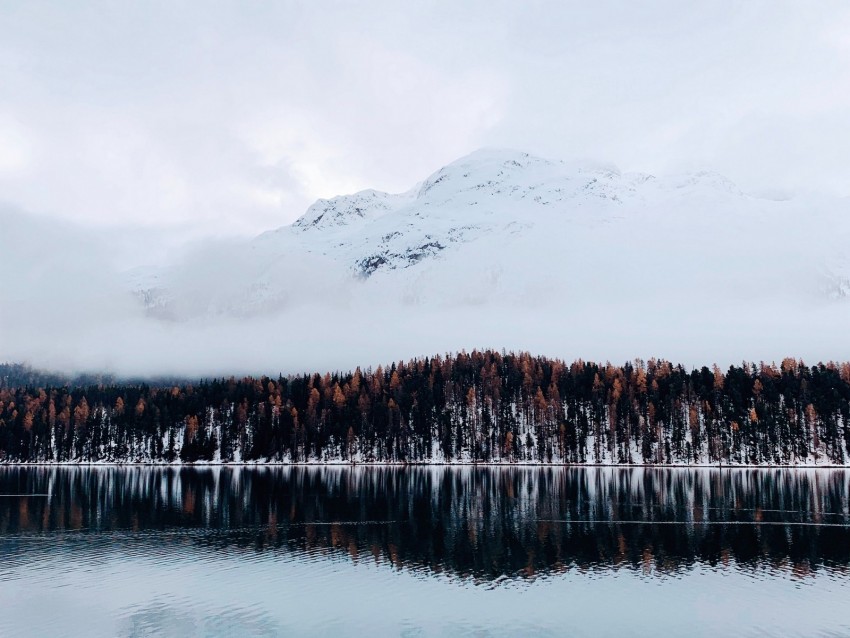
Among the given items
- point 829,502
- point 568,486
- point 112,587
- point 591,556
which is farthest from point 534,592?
point 568,486

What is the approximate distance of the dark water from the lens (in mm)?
44438

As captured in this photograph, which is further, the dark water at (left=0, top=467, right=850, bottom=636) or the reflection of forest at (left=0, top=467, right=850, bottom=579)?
the reflection of forest at (left=0, top=467, right=850, bottom=579)

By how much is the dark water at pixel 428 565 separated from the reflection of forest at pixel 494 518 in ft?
1.47

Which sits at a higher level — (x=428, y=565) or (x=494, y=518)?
(x=428, y=565)

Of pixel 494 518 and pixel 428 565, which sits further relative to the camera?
pixel 494 518

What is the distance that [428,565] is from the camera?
198 ft

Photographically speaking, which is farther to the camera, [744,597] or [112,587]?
[112,587]

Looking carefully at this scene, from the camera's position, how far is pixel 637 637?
41.3 metres

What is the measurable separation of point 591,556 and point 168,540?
1799 inches

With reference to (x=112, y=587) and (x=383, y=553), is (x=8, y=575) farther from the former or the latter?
(x=383, y=553)

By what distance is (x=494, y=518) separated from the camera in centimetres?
8619

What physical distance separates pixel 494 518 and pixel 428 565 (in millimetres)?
27526

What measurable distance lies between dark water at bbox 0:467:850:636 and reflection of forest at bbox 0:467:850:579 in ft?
1.47

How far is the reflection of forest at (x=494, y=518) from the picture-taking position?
63531 mm
